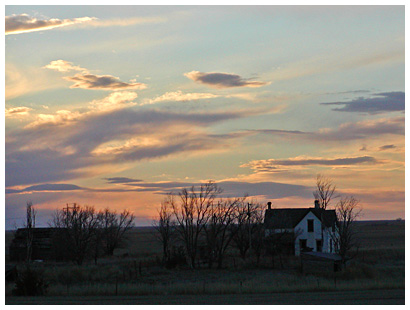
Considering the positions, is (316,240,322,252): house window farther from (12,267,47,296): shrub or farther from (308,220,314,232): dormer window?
(12,267,47,296): shrub

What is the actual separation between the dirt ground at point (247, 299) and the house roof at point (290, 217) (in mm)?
33595

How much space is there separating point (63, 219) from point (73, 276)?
26.9 metres

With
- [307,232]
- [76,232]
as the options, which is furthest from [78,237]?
[307,232]

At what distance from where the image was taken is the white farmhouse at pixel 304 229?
201 feet

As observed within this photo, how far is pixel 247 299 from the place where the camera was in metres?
26.3

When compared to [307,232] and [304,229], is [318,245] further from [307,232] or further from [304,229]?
[304,229]

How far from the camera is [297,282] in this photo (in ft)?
110

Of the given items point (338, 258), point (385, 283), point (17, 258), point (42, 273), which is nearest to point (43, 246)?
point (17, 258)

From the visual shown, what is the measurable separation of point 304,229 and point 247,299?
37.0 metres

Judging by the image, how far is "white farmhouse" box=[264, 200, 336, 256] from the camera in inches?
2410

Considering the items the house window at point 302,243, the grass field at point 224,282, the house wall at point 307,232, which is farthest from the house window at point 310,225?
the grass field at point 224,282

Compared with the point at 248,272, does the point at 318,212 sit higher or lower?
higher

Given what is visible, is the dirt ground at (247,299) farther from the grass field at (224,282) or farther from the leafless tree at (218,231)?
the leafless tree at (218,231)
